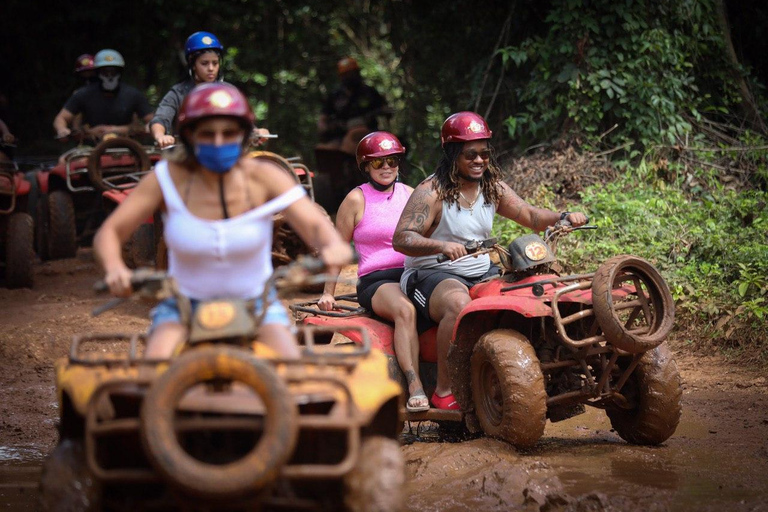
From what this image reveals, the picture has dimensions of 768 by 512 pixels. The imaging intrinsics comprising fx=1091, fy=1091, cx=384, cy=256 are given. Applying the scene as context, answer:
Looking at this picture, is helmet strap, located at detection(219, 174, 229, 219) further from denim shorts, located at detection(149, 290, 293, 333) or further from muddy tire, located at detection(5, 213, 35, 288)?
muddy tire, located at detection(5, 213, 35, 288)

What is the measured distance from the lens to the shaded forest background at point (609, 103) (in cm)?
938

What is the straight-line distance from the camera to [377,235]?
7.19m

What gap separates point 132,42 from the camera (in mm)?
16625

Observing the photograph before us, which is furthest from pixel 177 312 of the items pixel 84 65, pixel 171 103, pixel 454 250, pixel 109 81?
pixel 84 65

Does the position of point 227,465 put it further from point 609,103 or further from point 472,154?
point 609,103

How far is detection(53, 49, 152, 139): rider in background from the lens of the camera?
477 inches

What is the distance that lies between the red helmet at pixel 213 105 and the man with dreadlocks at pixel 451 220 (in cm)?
231

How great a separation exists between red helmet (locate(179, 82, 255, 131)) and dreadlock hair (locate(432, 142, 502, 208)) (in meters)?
2.56

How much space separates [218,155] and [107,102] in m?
8.43

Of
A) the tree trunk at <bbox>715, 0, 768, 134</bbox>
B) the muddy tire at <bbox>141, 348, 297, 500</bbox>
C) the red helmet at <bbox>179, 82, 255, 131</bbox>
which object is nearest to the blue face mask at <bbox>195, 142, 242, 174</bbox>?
the red helmet at <bbox>179, 82, 255, 131</bbox>

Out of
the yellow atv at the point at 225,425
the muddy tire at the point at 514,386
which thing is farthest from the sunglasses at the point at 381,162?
the yellow atv at the point at 225,425

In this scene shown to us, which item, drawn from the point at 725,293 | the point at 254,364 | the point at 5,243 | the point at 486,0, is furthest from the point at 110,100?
the point at 254,364

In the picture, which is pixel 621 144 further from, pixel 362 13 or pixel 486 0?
pixel 362 13

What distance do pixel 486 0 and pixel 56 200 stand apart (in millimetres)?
5405
